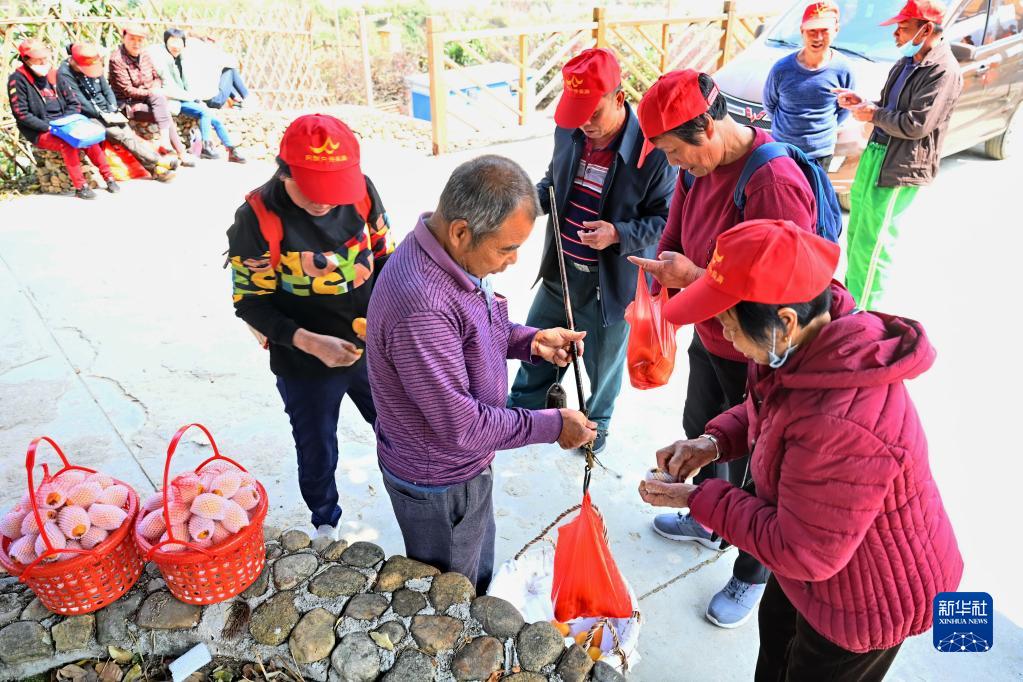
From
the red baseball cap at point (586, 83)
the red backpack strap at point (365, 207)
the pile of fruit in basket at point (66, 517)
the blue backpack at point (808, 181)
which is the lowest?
the pile of fruit in basket at point (66, 517)

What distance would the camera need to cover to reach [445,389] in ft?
5.75

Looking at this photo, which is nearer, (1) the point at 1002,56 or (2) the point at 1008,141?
(1) the point at 1002,56

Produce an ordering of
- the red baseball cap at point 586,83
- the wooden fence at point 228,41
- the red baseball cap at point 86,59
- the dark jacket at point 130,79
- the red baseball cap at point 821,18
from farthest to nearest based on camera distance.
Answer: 1. the dark jacket at point 130,79
2. the wooden fence at point 228,41
3. the red baseball cap at point 86,59
4. the red baseball cap at point 821,18
5. the red baseball cap at point 586,83

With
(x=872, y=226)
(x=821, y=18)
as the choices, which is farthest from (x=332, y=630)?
(x=821, y=18)

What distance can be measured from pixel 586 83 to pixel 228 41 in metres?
10.3

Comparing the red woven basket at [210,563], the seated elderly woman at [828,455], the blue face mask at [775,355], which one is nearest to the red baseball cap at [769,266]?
the seated elderly woman at [828,455]

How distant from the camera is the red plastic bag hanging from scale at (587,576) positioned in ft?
7.51

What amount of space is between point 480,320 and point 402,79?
15762 mm

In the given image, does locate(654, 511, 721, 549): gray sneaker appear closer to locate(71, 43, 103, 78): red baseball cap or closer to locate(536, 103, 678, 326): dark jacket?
locate(536, 103, 678, 326): dark jacket

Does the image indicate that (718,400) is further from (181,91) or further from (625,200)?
(181,91)

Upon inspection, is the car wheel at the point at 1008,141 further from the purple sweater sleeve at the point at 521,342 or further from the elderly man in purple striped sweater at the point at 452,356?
the elderly man in purple striped sweater at the point at 452,356

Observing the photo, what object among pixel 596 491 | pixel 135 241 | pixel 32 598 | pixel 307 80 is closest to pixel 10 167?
pixel 135 241

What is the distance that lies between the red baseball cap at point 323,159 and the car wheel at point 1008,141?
26.3 feet

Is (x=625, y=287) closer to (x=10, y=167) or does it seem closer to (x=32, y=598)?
(x=32, y=598)
